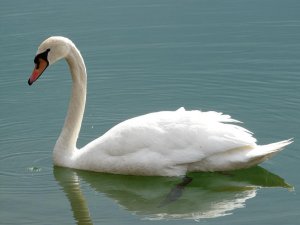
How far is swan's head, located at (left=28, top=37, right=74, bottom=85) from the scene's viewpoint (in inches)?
381

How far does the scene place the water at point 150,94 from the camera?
8547 millimetres

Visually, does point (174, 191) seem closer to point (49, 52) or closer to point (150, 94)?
point (49, 52)

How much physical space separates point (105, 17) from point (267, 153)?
7.68 meters

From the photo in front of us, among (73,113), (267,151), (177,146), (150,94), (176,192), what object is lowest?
(176,192)

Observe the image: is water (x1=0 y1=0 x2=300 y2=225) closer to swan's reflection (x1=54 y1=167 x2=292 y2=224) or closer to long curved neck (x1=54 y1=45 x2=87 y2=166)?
swan's reflection (x1=54 y1=167 x2=292 y2=224)

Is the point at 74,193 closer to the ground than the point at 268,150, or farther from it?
closer to the ground

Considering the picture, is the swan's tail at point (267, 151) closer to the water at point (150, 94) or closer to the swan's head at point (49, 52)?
the water at point (150, 94)

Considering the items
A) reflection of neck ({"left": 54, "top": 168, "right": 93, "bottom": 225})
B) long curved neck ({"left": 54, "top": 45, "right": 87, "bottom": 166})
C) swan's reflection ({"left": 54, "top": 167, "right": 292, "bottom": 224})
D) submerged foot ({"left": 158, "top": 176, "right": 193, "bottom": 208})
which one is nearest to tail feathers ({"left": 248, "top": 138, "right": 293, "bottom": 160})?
swan's reflection ({"left": 54, "top": 167, "right": 292, "bottom": 224})

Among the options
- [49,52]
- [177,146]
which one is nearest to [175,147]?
[177,146]

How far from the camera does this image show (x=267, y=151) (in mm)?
8742

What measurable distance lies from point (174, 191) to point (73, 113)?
178cm

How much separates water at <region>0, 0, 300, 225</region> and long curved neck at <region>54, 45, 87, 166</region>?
0.22m

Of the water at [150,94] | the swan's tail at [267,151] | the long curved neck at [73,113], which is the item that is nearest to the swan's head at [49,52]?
the long curved neck at [73,113]

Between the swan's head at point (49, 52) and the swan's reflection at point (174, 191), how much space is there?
121cm
